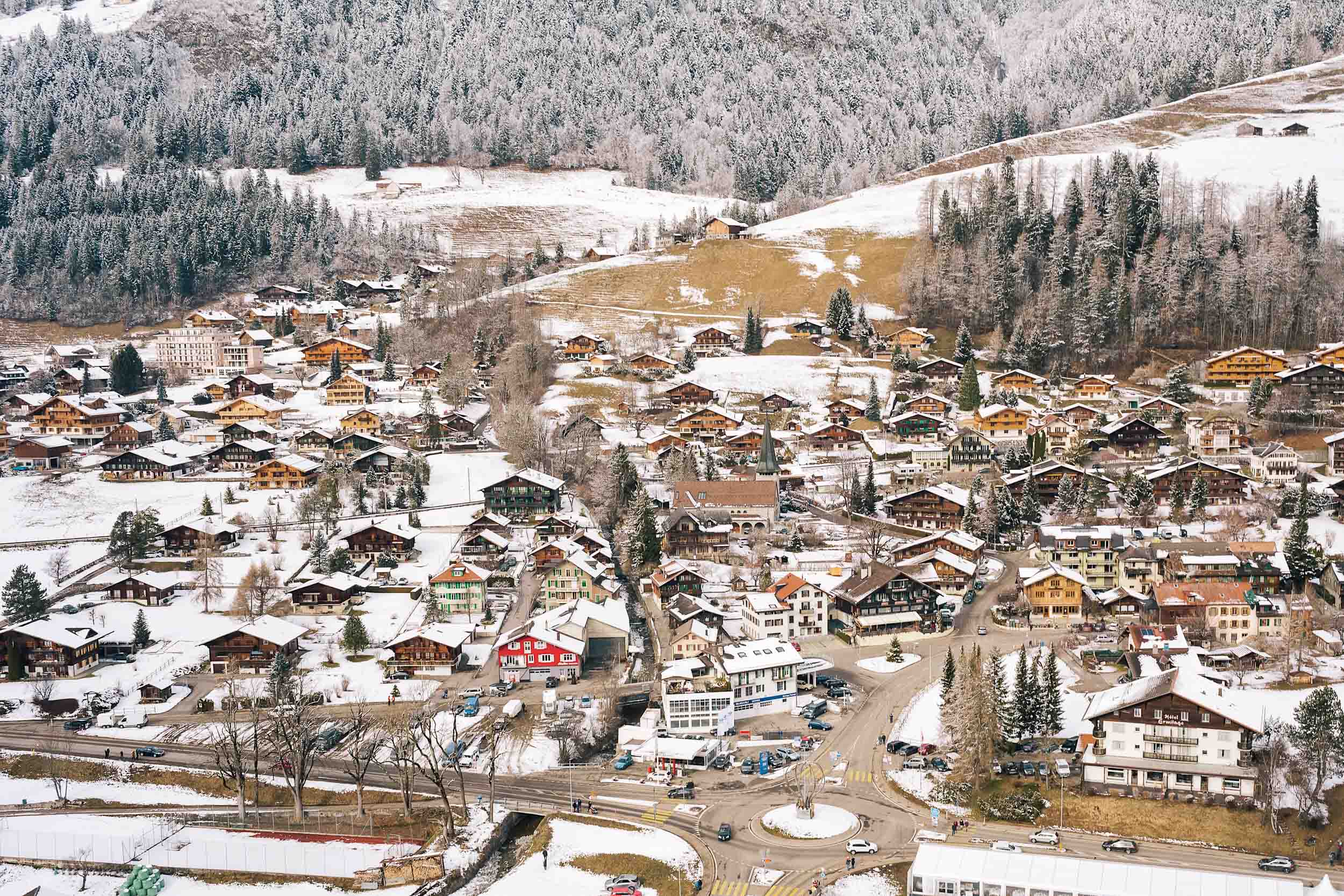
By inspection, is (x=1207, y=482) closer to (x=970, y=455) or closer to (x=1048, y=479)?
(x=1048, y=479)

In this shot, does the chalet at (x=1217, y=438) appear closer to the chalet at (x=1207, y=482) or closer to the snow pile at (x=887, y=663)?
the chalet at (x=1207, y=482)

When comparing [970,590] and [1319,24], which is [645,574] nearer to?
[970,590]

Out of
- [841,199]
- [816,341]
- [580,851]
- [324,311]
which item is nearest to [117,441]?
[324,311]

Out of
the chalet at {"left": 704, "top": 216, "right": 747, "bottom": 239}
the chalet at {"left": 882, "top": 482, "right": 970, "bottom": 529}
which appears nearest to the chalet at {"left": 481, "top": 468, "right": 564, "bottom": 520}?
the chalet at {"left": 882, "top": 482, "right": 970, "bottom": 529}

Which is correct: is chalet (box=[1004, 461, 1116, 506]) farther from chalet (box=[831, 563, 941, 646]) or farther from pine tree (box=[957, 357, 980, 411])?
pine tree (box=[957, 357, 980, 411])

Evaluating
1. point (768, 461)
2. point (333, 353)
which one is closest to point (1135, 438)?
point (768, 461)
